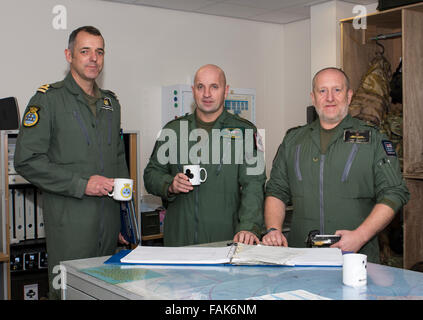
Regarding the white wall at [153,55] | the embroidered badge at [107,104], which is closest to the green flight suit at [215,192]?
the embroidered badge at [107,104]

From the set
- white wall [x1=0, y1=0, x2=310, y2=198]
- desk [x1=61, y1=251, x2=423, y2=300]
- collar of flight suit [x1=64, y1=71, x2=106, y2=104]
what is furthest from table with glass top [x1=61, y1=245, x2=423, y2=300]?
white wall [x1=0, y1=0, x2=310, y2=198]

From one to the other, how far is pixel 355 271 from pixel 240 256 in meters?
0.47

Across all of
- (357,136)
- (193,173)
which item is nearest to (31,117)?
(193,173)

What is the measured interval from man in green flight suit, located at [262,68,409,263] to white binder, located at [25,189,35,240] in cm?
212

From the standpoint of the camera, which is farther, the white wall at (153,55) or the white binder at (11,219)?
the white wall at (153,55)

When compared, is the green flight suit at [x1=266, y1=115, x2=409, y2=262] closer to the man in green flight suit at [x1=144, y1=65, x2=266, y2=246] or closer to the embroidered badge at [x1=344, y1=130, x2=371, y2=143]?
the embroidered badge at [x1=344, y1=130, x2=371, y2=143]

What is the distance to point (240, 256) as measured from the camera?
1941mm

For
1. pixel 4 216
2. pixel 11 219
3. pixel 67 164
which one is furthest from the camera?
pixel 11 219

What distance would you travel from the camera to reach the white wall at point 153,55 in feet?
15.1

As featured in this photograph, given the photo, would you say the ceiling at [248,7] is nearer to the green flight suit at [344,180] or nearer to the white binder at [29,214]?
the white binder at [29,214]

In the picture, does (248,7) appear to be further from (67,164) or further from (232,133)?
(67,164)

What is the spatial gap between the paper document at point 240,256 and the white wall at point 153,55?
2968 mm

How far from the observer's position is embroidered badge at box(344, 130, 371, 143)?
2551mm
